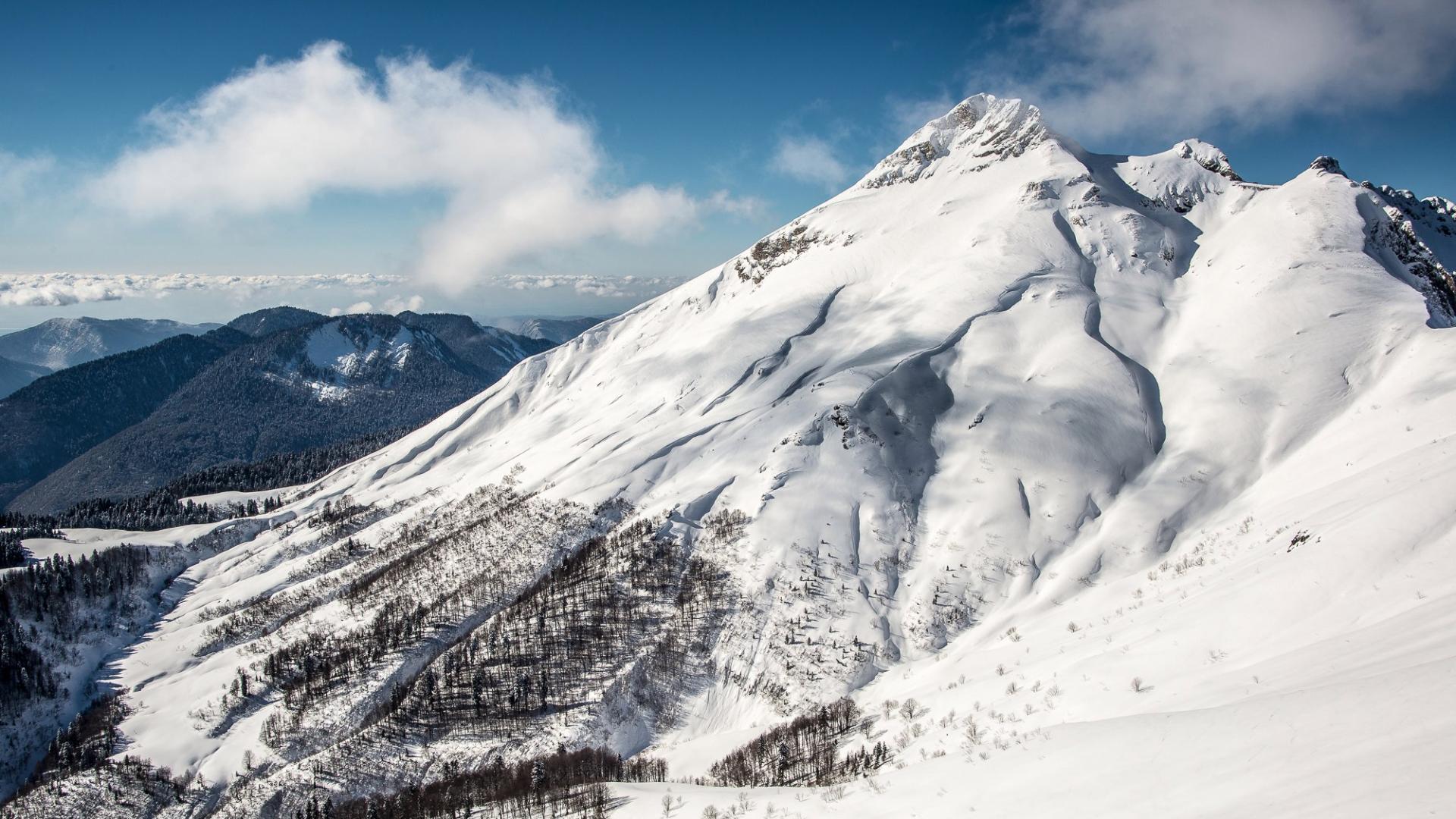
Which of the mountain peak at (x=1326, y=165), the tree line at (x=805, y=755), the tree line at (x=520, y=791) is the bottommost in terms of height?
the tree line at (x=520, y=791)

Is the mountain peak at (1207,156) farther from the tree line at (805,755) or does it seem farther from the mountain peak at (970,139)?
the tree line at (805,755)

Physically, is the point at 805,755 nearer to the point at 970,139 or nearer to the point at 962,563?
the point at 962,563

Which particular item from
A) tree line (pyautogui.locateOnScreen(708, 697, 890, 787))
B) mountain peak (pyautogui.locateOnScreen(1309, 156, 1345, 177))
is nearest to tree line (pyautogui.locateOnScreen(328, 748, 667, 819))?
tree line (pyautogui.locateOnScreen(708, 697, 890, 787))

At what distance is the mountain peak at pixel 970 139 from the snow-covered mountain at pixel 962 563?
2008 centimetres

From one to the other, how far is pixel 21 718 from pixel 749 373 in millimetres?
110605

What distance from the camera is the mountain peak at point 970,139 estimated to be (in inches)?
5876

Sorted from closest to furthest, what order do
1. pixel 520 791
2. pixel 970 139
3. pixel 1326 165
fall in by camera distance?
pixel 520 791 < pixel 1326 165 < pixel 970 139

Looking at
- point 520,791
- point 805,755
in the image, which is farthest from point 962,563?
point 520,791

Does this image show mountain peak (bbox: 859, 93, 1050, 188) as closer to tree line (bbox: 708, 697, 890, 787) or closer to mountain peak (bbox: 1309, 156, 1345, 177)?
mountain peak (bbox: 1309, 156, 1345, 177)

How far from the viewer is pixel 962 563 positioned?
6291cm

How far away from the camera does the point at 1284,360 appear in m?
73.4

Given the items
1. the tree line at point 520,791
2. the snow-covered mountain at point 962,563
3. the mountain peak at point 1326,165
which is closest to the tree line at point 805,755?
the snow-covered mountain at point 962,563

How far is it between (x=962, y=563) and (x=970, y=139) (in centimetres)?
13470

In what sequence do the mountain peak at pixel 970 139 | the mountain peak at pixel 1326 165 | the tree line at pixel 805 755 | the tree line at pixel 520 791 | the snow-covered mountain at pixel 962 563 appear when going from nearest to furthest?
the snow-covered mountain at pixel 962 563
the tree line at pixel 805 755
the tree line at pixel 520 791
the mountain peak at pixel 1326 165
the mountain peak at pixel 970 139
